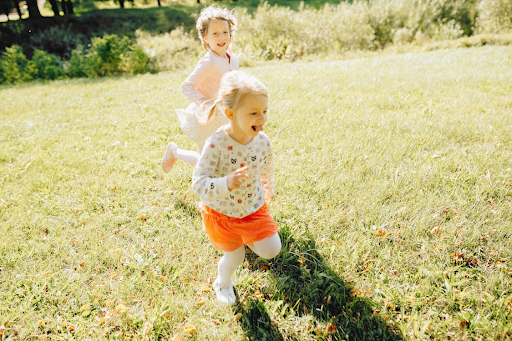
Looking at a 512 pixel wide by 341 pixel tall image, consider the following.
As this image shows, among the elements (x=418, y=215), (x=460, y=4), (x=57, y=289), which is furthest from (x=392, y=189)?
(x=460, y=4)

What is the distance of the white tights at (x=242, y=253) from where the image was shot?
2357 millimetres

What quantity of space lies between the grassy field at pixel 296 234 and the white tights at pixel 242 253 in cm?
25

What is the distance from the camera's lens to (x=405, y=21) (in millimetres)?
15953

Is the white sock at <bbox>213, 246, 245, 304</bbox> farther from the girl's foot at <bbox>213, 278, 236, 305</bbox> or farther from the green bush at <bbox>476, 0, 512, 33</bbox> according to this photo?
the green bush at <bbox>476, 0, 512, 33</bbox>

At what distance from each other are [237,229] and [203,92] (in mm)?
1568

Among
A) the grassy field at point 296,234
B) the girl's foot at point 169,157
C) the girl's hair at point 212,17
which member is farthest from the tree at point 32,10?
the girl's hair at point 212,17

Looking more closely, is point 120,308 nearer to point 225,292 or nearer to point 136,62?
point 225,292

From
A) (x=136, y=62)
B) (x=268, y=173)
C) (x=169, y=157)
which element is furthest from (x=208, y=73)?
(x=136, y=62)

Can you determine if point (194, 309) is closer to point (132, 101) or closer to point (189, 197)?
point (189, 197)

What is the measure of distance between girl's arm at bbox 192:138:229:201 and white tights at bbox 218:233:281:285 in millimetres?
537

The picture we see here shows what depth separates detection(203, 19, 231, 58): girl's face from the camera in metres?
3.08

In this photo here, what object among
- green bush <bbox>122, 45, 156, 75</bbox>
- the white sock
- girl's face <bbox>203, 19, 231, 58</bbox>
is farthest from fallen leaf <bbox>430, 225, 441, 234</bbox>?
green bush <bbox>122, 45, 156, 75</bbox>

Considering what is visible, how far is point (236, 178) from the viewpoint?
1.90 meters

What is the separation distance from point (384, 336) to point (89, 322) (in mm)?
2062
